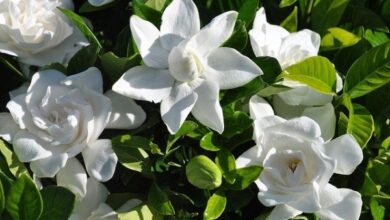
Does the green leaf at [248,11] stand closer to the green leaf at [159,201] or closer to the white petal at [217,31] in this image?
the white petal at [217,31]

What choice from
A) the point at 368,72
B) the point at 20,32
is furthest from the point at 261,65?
the point at 20,32

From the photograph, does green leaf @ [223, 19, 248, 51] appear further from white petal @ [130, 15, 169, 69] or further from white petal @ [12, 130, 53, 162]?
white petal @ [12, 130, 53, 162]

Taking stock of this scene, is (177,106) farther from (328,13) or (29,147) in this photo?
(328,13)

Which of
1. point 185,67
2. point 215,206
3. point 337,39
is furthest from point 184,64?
point 337,39

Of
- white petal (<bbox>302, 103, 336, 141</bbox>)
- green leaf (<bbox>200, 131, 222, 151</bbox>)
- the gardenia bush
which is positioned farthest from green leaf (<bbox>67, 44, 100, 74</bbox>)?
white petal (<bbox>302, 103, 336, 141</bbox>)

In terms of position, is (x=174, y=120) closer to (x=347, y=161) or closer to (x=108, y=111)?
(x=108, y=111)

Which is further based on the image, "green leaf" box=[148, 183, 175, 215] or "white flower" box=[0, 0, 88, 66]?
"white flower" box=[0, 0, 88, 66]
